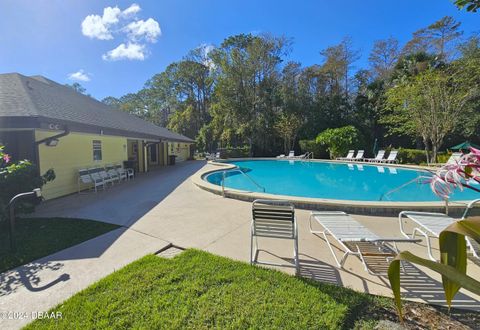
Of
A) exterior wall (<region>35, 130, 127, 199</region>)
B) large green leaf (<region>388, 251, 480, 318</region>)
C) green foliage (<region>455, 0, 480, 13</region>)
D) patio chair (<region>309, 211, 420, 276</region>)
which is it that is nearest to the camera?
large green leaf (<region>388, 251, 480, 318</region>)

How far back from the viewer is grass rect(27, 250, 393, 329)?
2.21 metres

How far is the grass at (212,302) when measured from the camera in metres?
2.21

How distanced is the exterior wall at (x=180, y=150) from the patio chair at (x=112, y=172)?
1098 centimetres

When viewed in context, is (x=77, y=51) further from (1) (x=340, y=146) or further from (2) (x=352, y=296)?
(1) (x=340, y=146)

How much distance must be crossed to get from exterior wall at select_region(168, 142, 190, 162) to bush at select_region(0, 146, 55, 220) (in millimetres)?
16758

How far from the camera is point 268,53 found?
86.8 feet

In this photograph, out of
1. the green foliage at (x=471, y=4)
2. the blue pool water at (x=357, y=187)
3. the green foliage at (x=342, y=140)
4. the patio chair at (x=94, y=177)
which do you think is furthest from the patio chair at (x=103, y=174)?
the green foliage at (x=342, y=140)

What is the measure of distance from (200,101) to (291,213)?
38.8 m

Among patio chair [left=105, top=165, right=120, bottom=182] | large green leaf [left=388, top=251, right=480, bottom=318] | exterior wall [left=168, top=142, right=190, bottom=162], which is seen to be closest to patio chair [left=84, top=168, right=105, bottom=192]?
patio chair [left=105, top=165, right=120, bottom=182]

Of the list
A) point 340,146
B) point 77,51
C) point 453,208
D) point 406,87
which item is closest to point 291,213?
point 453,208

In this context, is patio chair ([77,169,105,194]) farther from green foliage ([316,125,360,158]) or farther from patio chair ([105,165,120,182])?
green foliage ([316,125,360,158])

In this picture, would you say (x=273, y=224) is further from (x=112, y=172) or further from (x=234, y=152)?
(x=234, y=152)

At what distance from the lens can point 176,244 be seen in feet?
13.1

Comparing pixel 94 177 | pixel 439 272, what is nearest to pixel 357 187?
pixel 439 272
